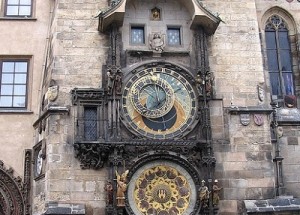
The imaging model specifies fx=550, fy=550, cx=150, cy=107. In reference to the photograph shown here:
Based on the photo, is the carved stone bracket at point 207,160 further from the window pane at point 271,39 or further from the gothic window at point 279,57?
the window pane at point 271,39

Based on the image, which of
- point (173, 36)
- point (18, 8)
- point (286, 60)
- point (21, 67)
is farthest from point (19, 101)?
point (286, 60)

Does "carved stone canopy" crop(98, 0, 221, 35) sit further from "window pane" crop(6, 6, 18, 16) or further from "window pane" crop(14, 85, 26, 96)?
"window pane" crop(6, 6, 18, 16)

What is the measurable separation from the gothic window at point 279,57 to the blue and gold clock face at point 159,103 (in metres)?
3.46

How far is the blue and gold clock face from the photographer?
1399 centimetres

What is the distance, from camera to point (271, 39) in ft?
55.7

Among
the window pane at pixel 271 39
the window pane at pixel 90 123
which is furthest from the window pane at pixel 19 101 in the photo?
the window pane at pixel 271 39

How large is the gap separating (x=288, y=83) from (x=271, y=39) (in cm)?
150

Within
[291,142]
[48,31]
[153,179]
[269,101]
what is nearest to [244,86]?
[269,101]

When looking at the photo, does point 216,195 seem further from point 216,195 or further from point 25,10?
point 25,10

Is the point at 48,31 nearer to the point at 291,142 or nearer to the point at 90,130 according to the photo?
the point at 90,130

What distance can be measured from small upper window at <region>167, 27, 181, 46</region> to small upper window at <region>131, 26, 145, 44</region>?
0.72m

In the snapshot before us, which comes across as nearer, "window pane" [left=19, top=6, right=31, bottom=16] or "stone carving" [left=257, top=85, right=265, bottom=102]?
"stone carving" [left=257, top=85, right=265, bottom=102]

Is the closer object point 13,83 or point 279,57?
point 13,83

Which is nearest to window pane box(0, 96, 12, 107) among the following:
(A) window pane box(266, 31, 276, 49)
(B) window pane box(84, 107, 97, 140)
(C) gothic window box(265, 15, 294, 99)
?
(B) window pane box(84, 107, 97, 140)
